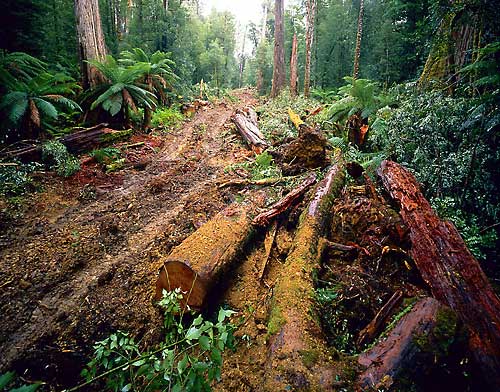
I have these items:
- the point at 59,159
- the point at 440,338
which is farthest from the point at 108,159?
the point at 440,338

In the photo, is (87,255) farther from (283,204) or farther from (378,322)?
(378,322)

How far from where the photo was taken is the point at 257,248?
3.61 metres

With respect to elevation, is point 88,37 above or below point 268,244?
above

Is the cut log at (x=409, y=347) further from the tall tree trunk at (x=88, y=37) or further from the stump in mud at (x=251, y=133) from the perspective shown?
the tall tree trunk at (x=88, y=37)

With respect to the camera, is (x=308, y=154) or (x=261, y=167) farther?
(x=261, y=167)

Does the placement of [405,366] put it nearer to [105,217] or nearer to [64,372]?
[64,372]

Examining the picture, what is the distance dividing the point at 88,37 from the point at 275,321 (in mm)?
9081

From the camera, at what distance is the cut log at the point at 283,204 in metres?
3.74

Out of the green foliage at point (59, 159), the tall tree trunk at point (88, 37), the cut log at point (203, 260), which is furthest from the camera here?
the tall tree trunk at point (88, 37)

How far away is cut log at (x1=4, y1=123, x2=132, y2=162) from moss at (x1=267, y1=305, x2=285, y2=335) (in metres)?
5.45

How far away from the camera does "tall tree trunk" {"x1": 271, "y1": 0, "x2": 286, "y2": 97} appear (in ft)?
A: 50.3

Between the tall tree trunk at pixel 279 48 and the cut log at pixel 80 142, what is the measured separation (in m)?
11.5

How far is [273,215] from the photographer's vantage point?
3855 millimetres

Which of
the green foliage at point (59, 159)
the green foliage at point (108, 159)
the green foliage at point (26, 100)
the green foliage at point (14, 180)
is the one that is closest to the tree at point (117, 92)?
the green foliage at point (26, 100)
